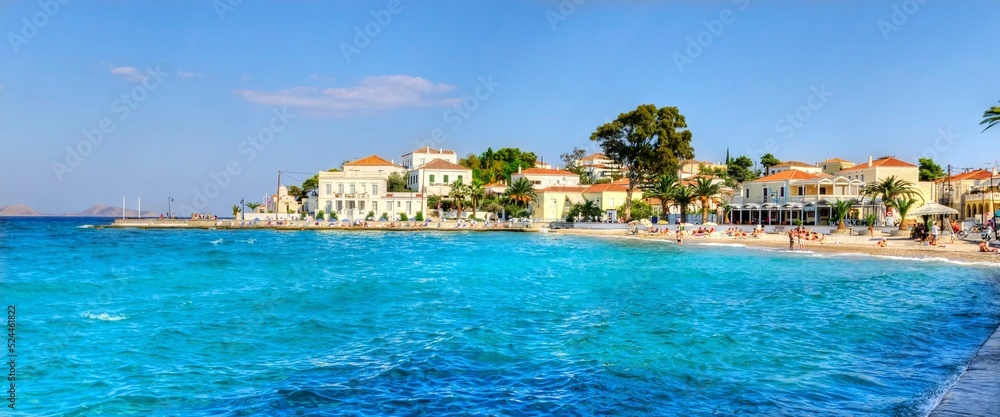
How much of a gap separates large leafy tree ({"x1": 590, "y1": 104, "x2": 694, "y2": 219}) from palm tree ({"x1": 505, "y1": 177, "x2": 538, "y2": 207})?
10.7 m

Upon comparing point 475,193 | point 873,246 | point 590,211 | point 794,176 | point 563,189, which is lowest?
point 873,246

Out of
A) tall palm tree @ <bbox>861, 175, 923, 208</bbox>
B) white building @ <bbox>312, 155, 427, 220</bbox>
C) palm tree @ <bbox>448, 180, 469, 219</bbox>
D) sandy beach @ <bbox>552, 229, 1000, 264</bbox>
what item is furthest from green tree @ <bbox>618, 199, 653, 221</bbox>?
white building @ <bbox>312, 155, 427, 220</bbox>

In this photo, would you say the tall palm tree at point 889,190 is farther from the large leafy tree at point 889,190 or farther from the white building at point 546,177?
the white building at point 546,177

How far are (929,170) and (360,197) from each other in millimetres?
65406

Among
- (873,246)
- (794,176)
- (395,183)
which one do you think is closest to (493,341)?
(873,246)

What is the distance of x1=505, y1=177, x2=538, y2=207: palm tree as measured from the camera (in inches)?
2662

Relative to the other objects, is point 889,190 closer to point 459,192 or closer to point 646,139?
point 646,139

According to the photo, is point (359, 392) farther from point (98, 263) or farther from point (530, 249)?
point (530, 249)

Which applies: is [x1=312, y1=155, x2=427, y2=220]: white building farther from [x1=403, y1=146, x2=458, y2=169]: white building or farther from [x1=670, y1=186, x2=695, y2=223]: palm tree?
[x1=670, y1=186, x2=695, y2=223]: palm tree

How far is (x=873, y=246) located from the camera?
108ft

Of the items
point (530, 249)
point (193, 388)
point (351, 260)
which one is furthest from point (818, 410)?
point (530, 249)

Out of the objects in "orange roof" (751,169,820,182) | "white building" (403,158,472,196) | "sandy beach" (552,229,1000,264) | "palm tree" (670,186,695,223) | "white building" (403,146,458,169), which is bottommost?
"sandy beach" (552,229,1000,264)

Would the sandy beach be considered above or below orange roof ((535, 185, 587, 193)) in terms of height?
below

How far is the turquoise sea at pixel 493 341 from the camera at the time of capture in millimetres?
8359
